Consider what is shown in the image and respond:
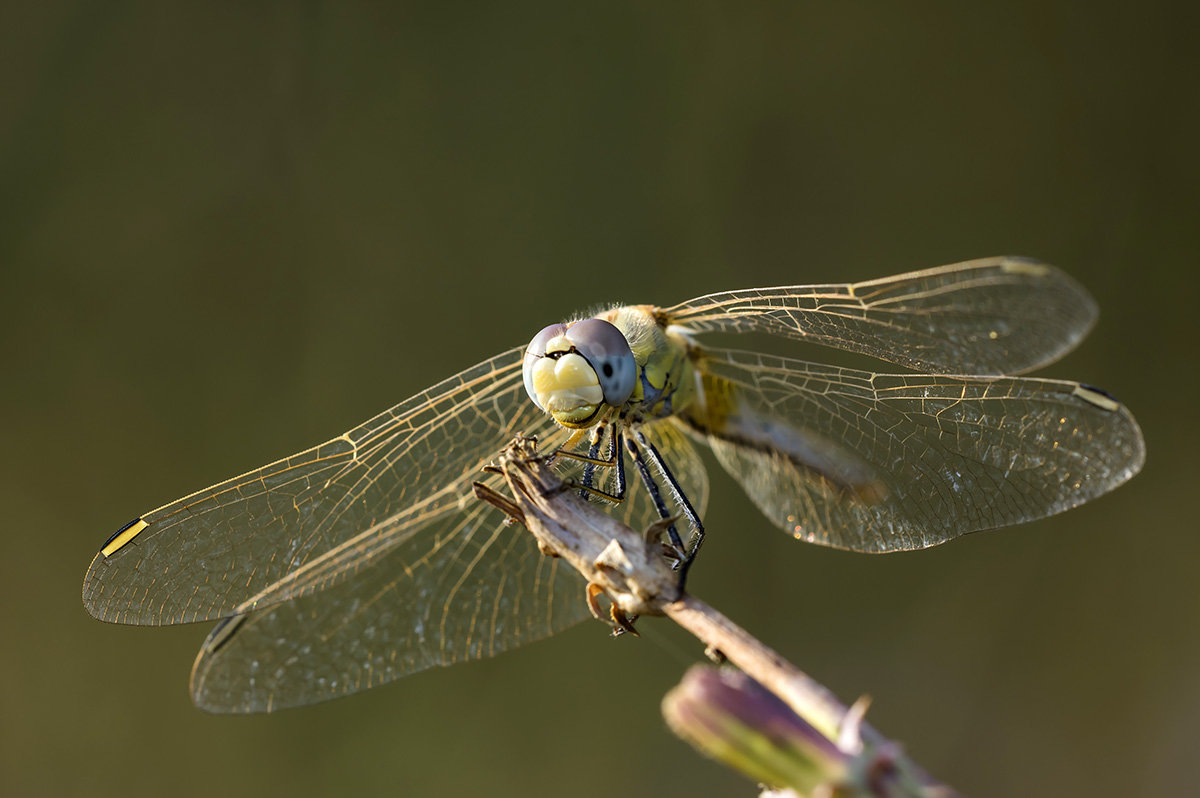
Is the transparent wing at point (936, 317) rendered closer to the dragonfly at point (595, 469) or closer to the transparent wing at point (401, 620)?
the dragonfly at point (595, 469)

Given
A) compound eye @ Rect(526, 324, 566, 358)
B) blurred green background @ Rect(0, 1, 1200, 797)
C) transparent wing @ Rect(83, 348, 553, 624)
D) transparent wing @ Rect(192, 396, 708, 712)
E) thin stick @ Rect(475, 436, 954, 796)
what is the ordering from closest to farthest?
thin stick @ Rect(475, 436, 954, 796)
transparent wing @ Rect(83, 348, 553, 624)
compound eye @ Rect(526, 324, 566, 358)
transparent wing @ Rect(192, 396, 708, 712)
blurred green background @ Rect(0, 1, 1200, 797)

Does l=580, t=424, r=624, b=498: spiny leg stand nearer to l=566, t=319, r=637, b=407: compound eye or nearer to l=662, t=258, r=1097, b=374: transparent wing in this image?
l=566, t=319, r=637, b=407: compound eye

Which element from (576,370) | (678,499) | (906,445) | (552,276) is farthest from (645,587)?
(552,276)

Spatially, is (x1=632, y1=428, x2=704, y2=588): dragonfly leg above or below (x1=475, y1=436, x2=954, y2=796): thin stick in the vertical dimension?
below

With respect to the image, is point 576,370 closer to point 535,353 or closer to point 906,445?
point 535,353

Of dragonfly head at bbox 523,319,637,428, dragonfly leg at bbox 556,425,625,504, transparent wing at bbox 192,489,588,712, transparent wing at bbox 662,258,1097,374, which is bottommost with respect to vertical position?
transparent wing at bbox 192,489,588,712

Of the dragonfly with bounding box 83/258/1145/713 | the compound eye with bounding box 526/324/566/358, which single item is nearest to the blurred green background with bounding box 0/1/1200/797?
the dragonfly with bounding box 83/258/1145/713
